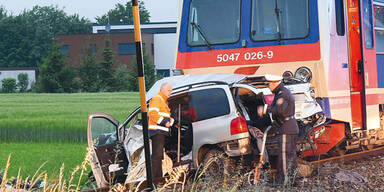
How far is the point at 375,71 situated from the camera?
12.9 m

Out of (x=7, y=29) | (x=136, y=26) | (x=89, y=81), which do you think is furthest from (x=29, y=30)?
(x=136, y=26)

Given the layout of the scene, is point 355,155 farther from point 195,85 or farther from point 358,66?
point 195,85

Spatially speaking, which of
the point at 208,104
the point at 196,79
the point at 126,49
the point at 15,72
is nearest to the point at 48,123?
the point at 196,79

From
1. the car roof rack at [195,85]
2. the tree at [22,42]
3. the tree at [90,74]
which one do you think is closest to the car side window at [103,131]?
the car roof rack at [195,85]

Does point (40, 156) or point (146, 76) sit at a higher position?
point (146, 76)

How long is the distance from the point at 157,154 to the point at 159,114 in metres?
0.60

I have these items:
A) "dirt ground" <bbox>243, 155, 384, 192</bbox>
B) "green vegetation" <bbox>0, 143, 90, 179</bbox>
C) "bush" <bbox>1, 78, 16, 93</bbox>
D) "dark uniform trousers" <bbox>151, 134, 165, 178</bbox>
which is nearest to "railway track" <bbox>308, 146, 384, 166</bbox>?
"dirt ground" <bbox>243, 155, 384, 192</bbox>

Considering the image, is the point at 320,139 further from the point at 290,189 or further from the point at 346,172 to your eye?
the point at 290,189

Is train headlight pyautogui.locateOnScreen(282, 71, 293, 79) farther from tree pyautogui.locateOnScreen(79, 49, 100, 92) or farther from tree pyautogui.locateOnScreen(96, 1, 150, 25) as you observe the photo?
tree pyautogui.locateOnScreen(96, 1, 150, 25)

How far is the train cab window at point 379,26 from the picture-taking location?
13.2 metres

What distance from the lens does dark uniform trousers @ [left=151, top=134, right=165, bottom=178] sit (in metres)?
10.2

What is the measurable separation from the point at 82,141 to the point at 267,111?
54.5 ft

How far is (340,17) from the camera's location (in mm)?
12102

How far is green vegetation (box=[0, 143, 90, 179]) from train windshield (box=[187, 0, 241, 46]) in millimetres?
8263
